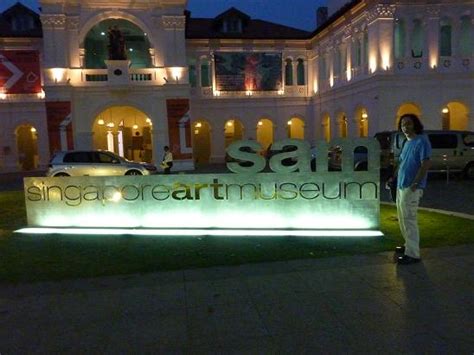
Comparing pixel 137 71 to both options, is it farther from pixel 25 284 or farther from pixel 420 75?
pixel 25 284

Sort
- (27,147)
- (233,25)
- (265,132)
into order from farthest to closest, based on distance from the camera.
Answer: (265,132)
(233,25)
(27,147)

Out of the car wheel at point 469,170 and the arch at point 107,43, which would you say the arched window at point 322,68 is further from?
the car wheel at point 469,170

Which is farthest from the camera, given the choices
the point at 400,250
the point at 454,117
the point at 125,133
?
the point at 125,133

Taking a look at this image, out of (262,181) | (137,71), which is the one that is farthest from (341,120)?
(262,181)

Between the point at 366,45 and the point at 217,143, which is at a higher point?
the point at 366,45

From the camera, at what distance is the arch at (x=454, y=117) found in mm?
27516

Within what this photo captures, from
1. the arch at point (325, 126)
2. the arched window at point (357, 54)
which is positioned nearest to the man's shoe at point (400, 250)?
the arched window at point (357, 54)

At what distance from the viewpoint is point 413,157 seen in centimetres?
637

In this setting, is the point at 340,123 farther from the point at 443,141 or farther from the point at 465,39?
the point at 443,141

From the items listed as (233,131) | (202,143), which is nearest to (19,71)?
(202,143)

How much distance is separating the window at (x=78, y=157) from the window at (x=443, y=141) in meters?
15.1

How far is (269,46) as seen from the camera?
1379 inches

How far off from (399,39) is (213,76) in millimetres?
14141

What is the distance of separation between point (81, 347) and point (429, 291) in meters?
4.01
